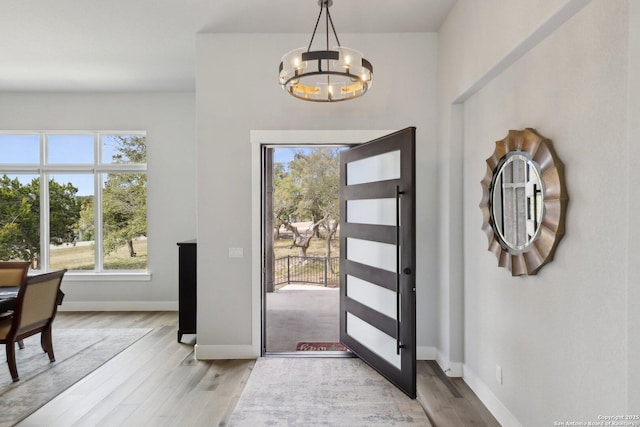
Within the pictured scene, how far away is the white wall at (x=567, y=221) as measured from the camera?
1.65m

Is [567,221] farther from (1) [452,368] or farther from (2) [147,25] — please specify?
(2) [147,25]

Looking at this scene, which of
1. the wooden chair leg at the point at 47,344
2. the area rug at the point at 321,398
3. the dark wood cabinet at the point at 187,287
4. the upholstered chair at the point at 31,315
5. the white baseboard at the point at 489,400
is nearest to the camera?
the white baseboard at the point at 489,400

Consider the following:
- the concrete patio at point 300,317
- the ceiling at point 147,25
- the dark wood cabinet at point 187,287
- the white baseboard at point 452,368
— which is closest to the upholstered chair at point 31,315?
the dark wood cabinet at point 187,287

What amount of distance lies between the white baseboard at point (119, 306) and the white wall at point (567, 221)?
4.59 metres

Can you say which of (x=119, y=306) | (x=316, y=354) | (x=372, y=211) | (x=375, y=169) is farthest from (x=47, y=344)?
(x=375, y=169)

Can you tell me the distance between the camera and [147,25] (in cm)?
378

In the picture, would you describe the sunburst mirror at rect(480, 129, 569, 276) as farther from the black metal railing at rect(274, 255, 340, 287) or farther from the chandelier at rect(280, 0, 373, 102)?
the black metal railing at rect(274, 255, 340, 287)

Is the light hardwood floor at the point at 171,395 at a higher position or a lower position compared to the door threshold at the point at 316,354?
lower

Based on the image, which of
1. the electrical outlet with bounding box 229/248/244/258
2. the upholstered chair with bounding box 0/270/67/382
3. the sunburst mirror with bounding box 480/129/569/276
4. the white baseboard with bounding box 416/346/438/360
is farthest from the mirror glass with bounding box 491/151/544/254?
the upholstered chair with bounding box 0/270/67/382

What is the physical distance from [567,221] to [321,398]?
2211 millimetres

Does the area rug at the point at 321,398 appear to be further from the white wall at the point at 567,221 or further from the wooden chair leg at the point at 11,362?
the wooden chair leg at the point at 11,362

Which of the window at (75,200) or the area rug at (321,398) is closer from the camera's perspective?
the area rug at (321,398)

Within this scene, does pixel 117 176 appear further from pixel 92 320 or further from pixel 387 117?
pixel 387 117

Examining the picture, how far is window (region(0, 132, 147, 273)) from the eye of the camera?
599 centimetres
